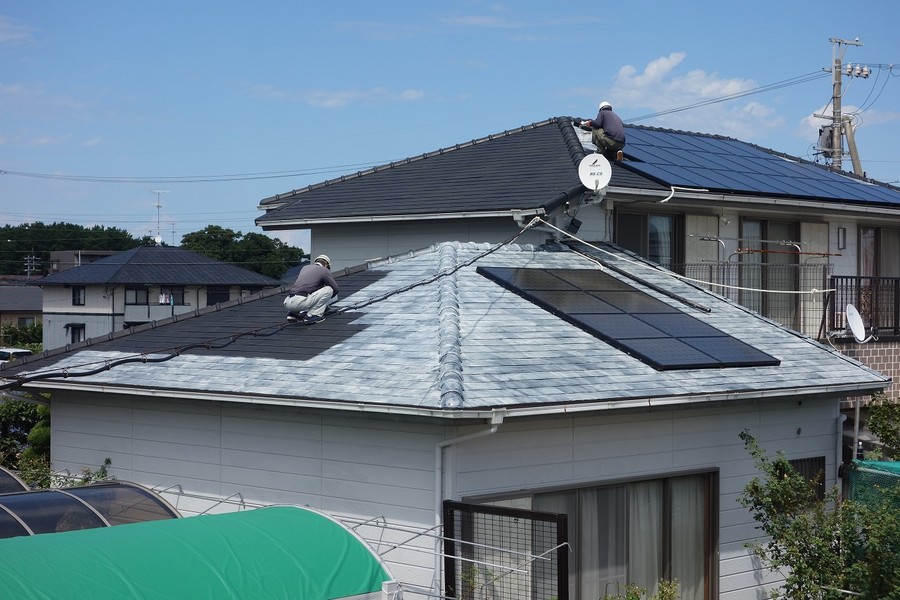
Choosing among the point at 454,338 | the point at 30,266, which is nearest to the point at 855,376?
the point at 454,338

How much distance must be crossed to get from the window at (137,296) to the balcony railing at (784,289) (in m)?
52.7

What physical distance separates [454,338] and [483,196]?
648 cm

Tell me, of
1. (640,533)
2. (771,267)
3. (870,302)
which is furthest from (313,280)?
(870,302)

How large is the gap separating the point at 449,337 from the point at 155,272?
57.9 metres

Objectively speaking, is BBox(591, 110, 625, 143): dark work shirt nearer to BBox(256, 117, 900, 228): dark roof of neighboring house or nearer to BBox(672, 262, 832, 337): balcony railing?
BBox(256, 117, 900, 228): dark roof of neighboring house

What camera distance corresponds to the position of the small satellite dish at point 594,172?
15.2 metres

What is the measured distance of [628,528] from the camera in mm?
11625

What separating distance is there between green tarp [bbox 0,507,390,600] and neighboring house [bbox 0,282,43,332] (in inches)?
2874

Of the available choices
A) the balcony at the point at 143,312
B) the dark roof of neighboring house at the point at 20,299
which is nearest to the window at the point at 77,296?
the balcony at the point at 143,312

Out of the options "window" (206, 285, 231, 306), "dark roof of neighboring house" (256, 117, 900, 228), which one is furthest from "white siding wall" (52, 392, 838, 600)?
"window" (206, 285, 231, 306)

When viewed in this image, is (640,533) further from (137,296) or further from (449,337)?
(137,296)

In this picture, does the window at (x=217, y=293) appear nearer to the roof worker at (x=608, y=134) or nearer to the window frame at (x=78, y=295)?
the window frame at (x=78, y=295)

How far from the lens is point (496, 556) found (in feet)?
33.6

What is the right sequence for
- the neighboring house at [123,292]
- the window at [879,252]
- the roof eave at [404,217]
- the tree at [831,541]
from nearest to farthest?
the tree at [831,541]
the roof eave at [404,217]
the window at [879,252]
the neighboring house at [123,292]
